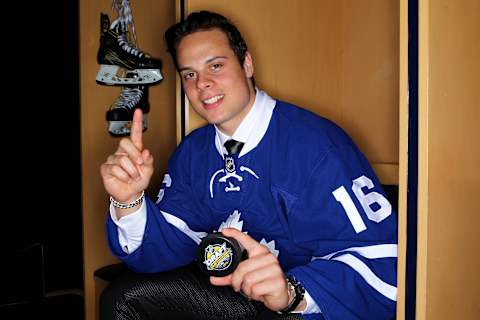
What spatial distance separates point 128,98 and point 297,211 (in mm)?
1250

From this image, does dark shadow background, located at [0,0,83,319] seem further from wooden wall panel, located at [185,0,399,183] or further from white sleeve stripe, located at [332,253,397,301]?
white sleeve stripe, located at [332,253,397,301]

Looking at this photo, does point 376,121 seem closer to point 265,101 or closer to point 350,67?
point 350,67

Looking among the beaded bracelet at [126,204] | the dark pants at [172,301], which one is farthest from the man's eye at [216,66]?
the dark pants at [172,301]

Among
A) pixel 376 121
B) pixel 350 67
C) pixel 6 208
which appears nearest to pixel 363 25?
pixel 350 67

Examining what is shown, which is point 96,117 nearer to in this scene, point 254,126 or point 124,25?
point 124,25

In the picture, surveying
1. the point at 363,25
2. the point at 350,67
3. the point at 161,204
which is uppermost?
the point at 363,25

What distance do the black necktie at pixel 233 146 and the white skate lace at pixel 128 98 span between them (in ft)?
2.87

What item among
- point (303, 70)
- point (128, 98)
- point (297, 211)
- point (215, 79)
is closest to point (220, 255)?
point (297, 211)

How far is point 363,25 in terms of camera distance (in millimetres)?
2475

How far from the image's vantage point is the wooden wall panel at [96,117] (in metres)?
2.46

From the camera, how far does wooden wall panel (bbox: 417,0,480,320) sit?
1.21 metres

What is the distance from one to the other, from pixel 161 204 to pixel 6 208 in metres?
1.64

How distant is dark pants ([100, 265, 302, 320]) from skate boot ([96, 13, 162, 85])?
3.69ft

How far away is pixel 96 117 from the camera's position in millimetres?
2486
